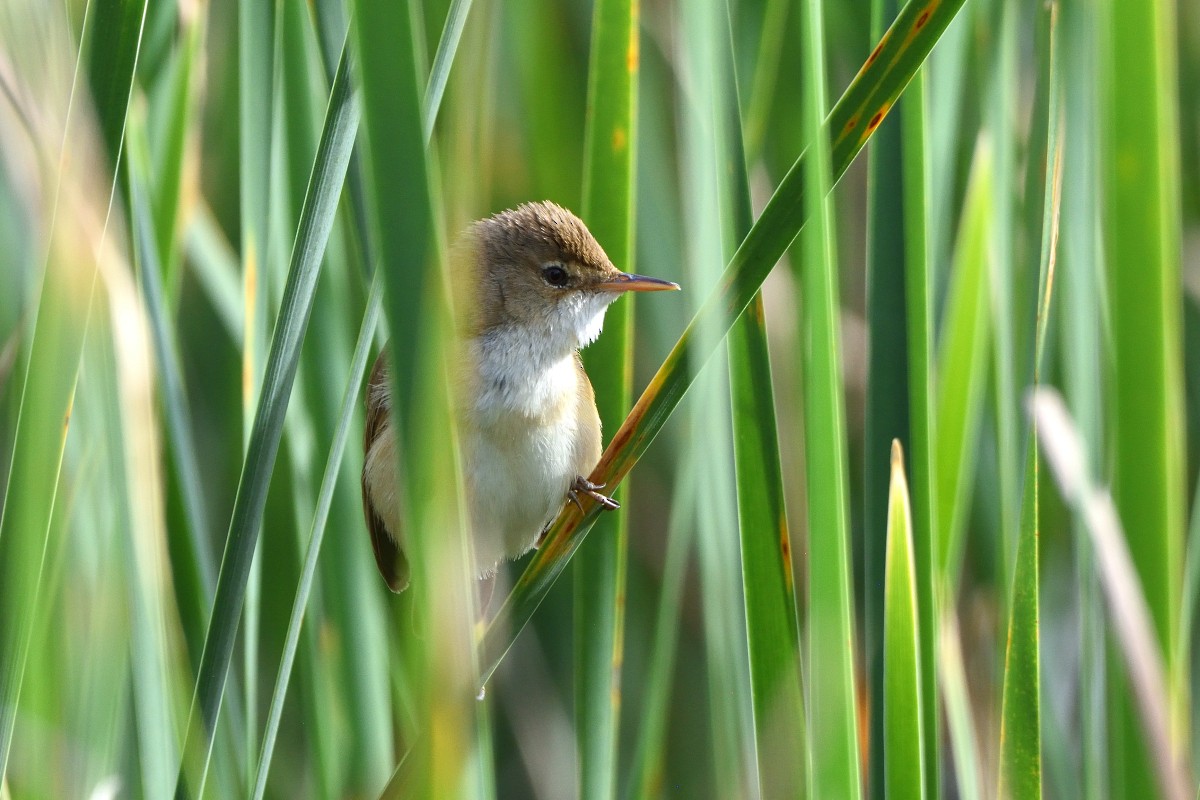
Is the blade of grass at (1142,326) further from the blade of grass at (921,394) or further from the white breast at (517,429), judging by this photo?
the white breast at (517,429)

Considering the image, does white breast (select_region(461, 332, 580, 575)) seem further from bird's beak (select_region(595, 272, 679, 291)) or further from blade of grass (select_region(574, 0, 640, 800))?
blade of grass (select_region(574, 0, 640, 800))

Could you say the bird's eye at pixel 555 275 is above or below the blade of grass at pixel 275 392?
above

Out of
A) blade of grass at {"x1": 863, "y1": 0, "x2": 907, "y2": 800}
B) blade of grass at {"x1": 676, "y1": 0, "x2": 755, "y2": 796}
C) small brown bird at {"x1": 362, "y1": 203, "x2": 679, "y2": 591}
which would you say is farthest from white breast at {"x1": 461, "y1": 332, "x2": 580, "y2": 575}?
blade of grass at {"x1": 863, "y1": 0, "x2": 907, "y2": 800}

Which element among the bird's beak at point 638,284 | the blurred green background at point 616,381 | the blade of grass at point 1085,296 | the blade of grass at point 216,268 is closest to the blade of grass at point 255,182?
the blurred green background at point 616,381

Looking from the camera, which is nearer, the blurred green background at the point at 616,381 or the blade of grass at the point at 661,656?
the blurred green background at the point at 616,381

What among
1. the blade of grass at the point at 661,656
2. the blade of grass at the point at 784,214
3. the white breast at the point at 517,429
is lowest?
the blade of grass at the point at 661,656

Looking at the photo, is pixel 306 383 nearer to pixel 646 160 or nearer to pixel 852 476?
pixel 646 160
